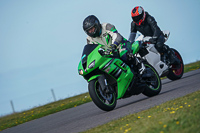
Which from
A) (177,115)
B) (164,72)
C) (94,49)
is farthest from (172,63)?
(177,115)

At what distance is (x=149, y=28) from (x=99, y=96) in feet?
15.6

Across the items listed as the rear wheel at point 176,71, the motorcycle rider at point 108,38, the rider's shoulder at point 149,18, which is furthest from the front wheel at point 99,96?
the rear wheel at point 176,71

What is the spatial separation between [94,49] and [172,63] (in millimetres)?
4894

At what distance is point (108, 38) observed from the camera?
9.01m

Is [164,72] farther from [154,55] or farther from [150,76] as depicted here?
[150,76]

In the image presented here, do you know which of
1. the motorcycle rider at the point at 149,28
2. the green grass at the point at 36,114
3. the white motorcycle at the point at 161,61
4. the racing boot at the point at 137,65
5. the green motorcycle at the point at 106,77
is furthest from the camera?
the green grass at the point at 36,114

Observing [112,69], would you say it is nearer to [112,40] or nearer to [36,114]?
[112,40]

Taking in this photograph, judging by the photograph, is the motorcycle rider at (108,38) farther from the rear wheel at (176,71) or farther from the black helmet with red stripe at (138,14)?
the rear wheel at (176,71)

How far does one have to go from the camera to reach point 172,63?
12.3 m

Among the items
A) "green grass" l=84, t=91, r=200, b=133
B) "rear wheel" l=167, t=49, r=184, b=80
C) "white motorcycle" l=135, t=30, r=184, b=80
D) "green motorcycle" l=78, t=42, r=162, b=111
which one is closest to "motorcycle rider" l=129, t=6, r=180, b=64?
"white motorcycle" l=135, t=30, r=184, b=80

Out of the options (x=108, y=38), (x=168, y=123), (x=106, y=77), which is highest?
(x=108, y=38)

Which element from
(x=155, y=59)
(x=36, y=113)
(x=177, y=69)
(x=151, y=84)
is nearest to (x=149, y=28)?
(x=155, y=59)

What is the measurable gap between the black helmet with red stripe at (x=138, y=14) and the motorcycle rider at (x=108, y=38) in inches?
101

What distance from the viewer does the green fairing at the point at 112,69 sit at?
25.9ft
